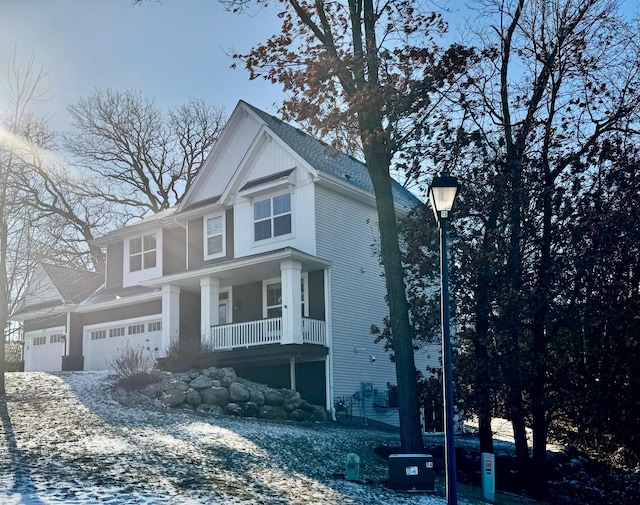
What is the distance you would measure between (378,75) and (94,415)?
8.64 m

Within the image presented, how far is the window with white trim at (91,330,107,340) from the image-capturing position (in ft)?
87.9

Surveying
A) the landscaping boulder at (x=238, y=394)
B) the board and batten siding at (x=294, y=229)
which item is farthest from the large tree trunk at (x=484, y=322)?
the board and batten siding at (x=294, y=229)

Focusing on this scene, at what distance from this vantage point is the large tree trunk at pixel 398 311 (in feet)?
41.8

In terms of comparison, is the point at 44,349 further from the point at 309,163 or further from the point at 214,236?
the point at 309,163

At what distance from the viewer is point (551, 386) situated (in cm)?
1354

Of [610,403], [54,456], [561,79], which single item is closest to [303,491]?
[54,456]

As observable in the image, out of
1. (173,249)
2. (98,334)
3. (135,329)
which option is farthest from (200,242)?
(98,334)

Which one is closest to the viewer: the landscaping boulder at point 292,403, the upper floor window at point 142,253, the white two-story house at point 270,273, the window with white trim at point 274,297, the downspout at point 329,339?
the landscaping boulder at point 292,403

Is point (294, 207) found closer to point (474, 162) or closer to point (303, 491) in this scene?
point (474, 162)

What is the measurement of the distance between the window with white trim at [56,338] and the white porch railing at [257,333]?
10.1 metres

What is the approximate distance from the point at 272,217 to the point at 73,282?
1306 centimetres

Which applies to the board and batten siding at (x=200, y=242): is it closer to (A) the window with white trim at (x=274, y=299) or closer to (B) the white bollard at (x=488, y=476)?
(A) the window with white trim at (x=274, y=299)

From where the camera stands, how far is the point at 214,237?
23656 mm

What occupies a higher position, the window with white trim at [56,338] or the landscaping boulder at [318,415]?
the window with white trim at [56,338]
